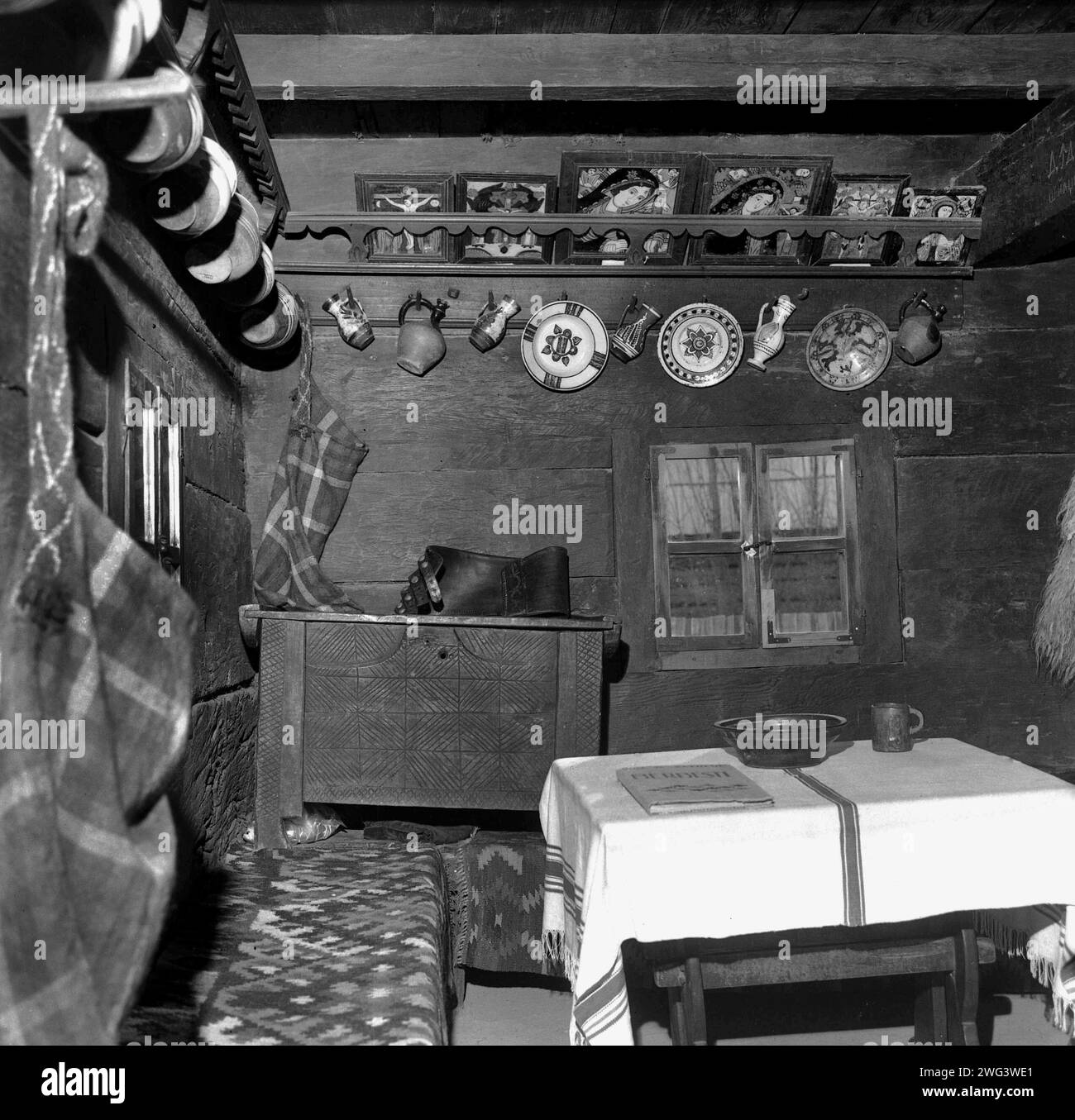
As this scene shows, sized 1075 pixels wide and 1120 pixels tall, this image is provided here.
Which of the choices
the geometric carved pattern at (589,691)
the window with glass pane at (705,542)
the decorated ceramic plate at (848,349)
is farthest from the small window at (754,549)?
the geometric carved pattern at (589,691)

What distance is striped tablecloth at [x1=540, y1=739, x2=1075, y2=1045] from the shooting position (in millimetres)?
1979

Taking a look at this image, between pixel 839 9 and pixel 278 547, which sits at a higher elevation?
pixel 839 9

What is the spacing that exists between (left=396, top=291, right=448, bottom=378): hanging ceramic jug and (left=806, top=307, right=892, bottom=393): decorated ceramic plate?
4.84 feet

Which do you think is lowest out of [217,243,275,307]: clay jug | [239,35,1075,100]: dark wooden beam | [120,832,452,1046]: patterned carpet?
[120,832,452,1046]: patterned carpet

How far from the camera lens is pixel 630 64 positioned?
3.20 metres

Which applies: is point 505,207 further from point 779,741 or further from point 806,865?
point 806,865

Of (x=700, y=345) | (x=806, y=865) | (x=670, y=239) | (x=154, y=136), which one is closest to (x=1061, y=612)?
(x=700, y=345)

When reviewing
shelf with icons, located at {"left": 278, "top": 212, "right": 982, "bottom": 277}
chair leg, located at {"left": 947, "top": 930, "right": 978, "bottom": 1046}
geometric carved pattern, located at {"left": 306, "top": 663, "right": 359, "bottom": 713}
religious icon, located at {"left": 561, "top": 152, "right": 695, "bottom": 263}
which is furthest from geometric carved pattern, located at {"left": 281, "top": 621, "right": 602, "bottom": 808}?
religious icon, located at {"left": 561, "top": 152, "right": 695, "bottom": 263}

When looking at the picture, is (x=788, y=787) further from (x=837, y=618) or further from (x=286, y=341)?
(x=286, y=341)

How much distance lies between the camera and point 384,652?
128 inches

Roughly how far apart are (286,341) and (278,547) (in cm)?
78

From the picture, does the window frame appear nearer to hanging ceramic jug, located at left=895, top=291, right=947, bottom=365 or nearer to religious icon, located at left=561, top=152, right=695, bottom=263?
hanging ceramic jug, located at left=895, top=291, right=947, bottom=365

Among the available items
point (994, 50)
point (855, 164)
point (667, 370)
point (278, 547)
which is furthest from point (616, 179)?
point (278, 547)

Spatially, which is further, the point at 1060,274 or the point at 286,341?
the point at 1060,274
